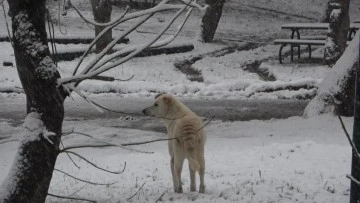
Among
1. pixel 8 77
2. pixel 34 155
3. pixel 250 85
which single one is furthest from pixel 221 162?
pixel 8 77

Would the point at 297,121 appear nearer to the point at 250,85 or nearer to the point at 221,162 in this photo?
the point at 221,162

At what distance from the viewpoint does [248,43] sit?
26688mm

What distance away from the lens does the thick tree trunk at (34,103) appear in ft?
12.2

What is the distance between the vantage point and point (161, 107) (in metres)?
6.39

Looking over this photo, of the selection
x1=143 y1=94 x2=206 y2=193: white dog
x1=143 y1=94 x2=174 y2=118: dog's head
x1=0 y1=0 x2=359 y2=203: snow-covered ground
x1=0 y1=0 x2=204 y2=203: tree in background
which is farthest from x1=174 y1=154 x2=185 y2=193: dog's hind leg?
x1=0 y1=0 x2=204 y2=203: tree in background

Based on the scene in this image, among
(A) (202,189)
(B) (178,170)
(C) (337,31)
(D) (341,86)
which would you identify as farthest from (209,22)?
(B) (178,170)

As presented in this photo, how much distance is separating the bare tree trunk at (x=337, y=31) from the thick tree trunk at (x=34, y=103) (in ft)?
51.3

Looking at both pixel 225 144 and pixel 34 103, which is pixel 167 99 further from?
pixel 225 144

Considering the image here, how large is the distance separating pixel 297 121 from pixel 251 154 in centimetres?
288

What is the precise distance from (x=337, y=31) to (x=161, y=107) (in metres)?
13.1

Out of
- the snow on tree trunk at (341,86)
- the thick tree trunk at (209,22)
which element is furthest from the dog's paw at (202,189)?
the thick tree trunk at (209,22)

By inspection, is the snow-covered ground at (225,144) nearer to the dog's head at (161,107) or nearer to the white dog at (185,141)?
the white dog at (185,141)

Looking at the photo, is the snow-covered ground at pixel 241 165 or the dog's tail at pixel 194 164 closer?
the dog's tail at pixel 194 164

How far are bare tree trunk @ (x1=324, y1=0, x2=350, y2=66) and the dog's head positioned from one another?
13.0 m
